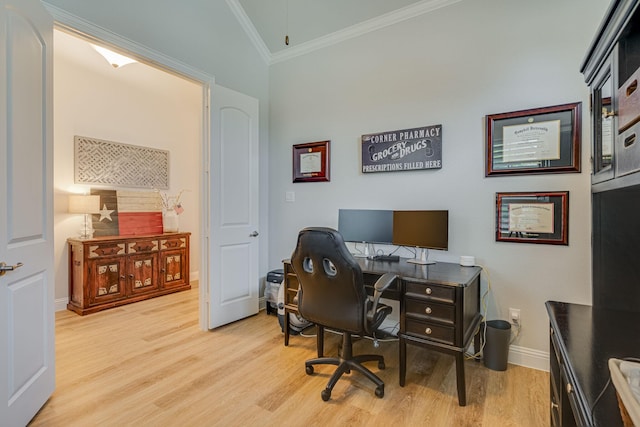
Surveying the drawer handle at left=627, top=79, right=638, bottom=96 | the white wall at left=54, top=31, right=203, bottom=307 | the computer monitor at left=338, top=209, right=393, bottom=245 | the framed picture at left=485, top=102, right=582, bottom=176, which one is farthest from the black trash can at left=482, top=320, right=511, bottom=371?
the white wall at left=54, top=31, right=203, bottom=307

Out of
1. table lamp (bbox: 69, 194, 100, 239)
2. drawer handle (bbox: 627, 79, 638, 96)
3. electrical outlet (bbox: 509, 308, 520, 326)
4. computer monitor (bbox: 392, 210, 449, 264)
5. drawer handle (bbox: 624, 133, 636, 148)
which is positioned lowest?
electrical outlet (bbox: 509, 308, 520, 326)

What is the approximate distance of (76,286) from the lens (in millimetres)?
3447

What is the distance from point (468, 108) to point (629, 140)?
5.17 ft

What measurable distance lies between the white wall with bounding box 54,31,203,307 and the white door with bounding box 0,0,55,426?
4.32 feet

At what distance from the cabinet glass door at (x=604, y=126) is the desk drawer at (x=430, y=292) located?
3.05ft

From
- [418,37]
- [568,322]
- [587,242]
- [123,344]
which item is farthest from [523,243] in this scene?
[123,344]

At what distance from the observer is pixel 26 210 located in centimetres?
165

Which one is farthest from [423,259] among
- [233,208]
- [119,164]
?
[119,164]

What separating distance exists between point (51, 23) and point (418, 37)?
2629mm

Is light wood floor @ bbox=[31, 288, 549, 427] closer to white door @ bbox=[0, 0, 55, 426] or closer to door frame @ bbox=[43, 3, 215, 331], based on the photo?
white door @ bbox=[0, 0, 55, 426]

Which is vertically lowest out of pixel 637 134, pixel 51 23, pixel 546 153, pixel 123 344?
pixel 123 344

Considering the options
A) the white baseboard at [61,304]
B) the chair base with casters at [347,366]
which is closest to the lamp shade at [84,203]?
the white baseboard at [61,304]

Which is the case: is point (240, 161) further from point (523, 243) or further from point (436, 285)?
point (523, 243)

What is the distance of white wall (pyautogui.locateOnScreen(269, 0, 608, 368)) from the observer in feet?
6.94
